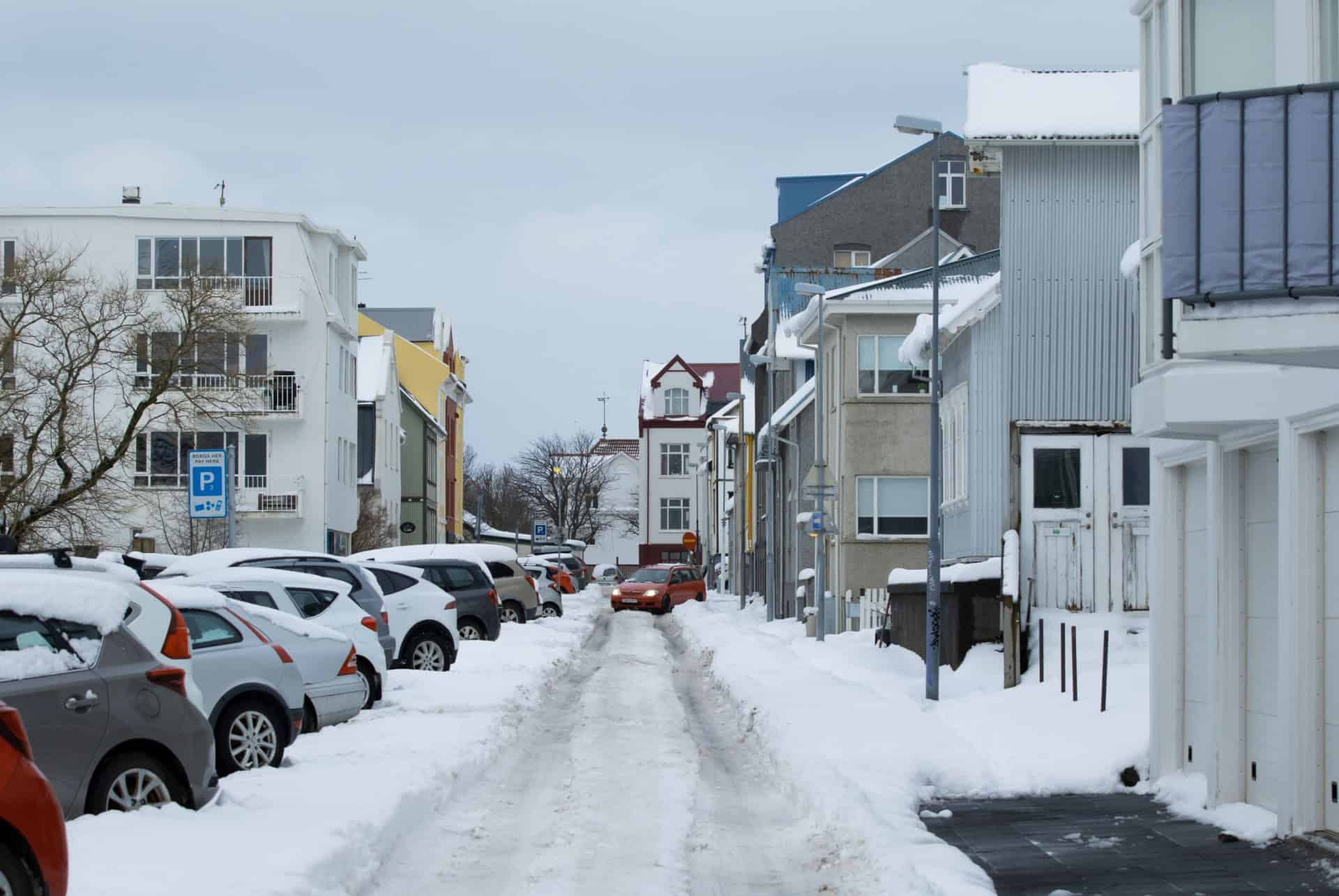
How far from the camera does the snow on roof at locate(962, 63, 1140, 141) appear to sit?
22953 mm

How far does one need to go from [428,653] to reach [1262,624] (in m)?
14.0

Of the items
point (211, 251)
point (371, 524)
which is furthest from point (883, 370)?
point (371, 524)

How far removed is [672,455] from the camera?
106m

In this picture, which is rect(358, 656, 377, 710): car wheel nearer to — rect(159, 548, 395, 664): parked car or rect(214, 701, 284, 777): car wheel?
rect(159, 548, 395, 664): parked car

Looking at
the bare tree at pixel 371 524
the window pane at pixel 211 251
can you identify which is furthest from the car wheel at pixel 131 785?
the bare tree at pixel 371 524

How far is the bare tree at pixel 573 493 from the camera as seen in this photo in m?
117

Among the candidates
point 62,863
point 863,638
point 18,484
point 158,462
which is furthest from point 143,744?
point 158,462

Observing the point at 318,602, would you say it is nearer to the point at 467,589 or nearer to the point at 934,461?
the point at 934,461

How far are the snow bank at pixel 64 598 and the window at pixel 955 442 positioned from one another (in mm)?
17234

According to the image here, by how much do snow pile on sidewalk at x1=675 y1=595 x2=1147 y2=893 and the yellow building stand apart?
55.9m

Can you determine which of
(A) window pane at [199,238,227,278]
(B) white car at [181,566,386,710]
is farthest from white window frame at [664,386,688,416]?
(B) white car at [181,566,386,710]

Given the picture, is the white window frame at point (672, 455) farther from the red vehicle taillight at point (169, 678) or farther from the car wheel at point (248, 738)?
the red vehicle taillight at point (169, 678)

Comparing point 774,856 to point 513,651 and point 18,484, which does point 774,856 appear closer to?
point 513,651

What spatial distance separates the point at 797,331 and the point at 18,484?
59.2 feet
